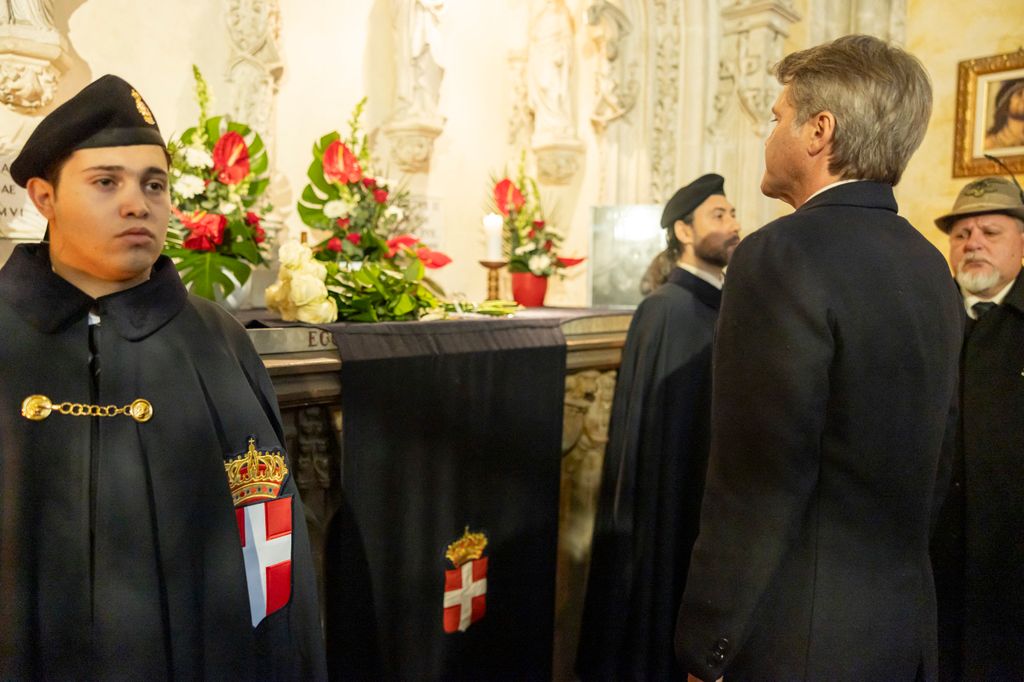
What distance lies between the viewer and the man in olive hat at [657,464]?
8.96 ft

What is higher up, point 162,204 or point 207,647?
point 162,204

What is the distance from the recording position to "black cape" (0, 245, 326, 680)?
1177 mm

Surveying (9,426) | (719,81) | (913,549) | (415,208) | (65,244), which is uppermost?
(719,81)

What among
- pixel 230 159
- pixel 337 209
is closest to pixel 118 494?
pixel 230 159

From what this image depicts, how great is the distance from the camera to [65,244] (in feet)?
4.13

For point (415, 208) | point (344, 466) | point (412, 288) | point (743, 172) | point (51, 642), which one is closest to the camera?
point (51, 642)

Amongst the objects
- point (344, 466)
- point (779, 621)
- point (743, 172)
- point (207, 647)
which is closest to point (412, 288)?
point (344, 466)

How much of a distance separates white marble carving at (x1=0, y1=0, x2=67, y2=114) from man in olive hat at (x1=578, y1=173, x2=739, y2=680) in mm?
2276

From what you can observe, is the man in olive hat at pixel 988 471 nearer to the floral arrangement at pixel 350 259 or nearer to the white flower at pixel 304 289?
the floral arrangement at pixel 350 259

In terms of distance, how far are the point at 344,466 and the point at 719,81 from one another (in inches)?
151

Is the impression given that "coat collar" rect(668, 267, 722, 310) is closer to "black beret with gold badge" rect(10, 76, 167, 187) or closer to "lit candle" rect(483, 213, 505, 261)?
"lit candle" rect(483, 213, 505, 261)

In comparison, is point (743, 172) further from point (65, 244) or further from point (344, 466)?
point (65, 244)

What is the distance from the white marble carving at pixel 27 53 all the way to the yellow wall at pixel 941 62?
4764mm

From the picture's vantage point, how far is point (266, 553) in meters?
1.47
